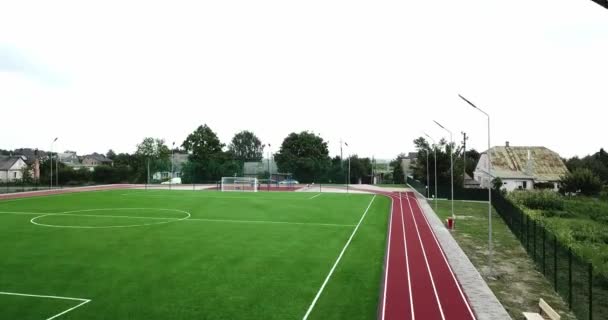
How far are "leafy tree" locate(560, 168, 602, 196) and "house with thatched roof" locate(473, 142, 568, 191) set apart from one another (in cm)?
724

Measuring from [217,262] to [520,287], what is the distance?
1102 centimetres

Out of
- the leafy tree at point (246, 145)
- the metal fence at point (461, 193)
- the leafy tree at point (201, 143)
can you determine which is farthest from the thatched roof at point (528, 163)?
the leafy tree at point (246, 145)

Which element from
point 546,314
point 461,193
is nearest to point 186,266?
point 546,314

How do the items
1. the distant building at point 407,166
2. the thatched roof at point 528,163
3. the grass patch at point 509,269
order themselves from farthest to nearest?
the distant building at point 407,166 → the thatched roof at point 528,163 → the grass patch at point 509,269

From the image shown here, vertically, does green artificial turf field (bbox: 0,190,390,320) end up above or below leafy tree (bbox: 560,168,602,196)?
below

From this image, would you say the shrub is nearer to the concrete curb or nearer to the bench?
the concrete curb

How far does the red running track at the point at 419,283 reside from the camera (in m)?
11.3

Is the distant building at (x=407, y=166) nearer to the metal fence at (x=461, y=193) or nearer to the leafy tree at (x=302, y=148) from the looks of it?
the leafy tree at (x=302, y=148)

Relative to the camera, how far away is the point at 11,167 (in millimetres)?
81562

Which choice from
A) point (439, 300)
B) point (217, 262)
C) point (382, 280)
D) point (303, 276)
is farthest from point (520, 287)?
point (217, 262)

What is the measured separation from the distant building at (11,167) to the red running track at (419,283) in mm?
84596

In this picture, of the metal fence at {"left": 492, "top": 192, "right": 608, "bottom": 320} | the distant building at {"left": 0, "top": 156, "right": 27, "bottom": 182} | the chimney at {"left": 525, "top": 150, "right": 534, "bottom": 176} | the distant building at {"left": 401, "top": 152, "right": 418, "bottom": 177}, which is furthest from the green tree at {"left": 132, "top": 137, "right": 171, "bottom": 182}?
the metal fence at {"left": 492, "top": 192, "right": 608, "bottom": 320}

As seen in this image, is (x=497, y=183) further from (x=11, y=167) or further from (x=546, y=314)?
(x=11, y=167)

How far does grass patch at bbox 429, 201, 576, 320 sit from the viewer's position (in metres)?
12.3
